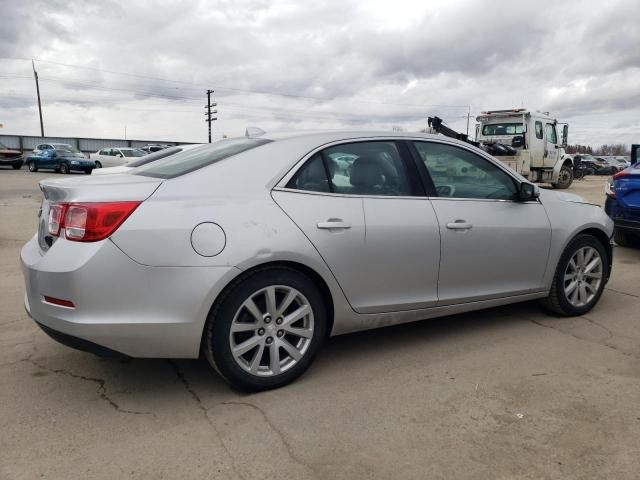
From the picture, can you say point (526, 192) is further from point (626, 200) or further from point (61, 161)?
point (61, 161)

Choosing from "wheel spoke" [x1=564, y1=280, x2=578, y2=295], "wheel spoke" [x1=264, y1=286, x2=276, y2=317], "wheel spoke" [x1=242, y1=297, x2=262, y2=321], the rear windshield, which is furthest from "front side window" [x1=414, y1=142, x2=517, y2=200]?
"wheel spoke" [x1=242, y1=297, x2=262, y2=321]

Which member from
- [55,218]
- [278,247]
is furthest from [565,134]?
[55,218]

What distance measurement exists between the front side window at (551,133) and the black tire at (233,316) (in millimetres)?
18701

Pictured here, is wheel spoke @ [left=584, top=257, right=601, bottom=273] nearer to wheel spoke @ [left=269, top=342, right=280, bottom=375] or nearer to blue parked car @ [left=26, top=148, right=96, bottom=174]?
wheel spoke @ [left=269, top=342, right=280, bottom=375]

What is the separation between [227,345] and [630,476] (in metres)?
1.97

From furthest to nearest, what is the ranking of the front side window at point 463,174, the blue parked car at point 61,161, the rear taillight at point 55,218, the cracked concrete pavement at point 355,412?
the blue parked car at point 61,161 → the front side window at point 463,174 → the rear taillight at point 55,218 → the cracked concrete pavement at point 355,412

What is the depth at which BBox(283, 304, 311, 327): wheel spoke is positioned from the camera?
9.89 ft

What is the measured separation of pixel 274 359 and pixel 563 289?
2.60m

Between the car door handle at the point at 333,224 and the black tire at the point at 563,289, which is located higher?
the car door handle at the point at 333,224

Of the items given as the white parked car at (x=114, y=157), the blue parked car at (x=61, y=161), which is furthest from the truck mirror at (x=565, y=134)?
the blue parked car at (x=61, y=161)

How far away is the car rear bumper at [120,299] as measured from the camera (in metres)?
2.61

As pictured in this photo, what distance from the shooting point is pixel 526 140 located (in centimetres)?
1861

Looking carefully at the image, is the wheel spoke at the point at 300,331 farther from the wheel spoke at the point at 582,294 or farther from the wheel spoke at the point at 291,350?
the wheel spoke at the point at 582,294

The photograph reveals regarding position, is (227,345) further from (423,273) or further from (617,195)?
(617,195)
